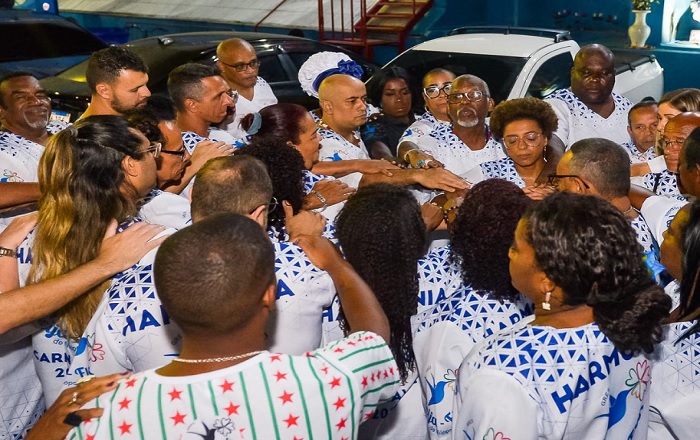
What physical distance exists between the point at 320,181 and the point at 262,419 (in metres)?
2.29

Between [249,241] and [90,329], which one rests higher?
[249,241]

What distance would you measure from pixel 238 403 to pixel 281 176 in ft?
5.23

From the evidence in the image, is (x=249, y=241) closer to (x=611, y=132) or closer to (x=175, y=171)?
(x=175, y=171)

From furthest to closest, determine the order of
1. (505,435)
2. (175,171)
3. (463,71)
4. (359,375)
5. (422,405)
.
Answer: (463,71), (175,171), (422,405), (505,435), (359,375)

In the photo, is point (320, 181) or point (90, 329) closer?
point (90, 329)

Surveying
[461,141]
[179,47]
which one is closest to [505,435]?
[461,141]

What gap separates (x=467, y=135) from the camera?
5.43 m

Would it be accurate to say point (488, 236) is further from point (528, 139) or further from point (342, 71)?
point (342, 71)

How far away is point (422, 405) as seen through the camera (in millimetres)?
3221

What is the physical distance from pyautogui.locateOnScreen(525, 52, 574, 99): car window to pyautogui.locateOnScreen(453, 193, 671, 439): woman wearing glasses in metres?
5.46

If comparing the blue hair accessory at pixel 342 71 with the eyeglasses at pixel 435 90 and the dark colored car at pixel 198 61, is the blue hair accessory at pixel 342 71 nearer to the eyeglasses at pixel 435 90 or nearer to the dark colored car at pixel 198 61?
the eyeglasses at pixel 435 90

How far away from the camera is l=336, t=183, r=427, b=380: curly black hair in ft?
9.83

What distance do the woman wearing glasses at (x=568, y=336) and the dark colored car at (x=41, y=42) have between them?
26.2 ft

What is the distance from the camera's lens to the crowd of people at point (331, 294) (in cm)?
207
